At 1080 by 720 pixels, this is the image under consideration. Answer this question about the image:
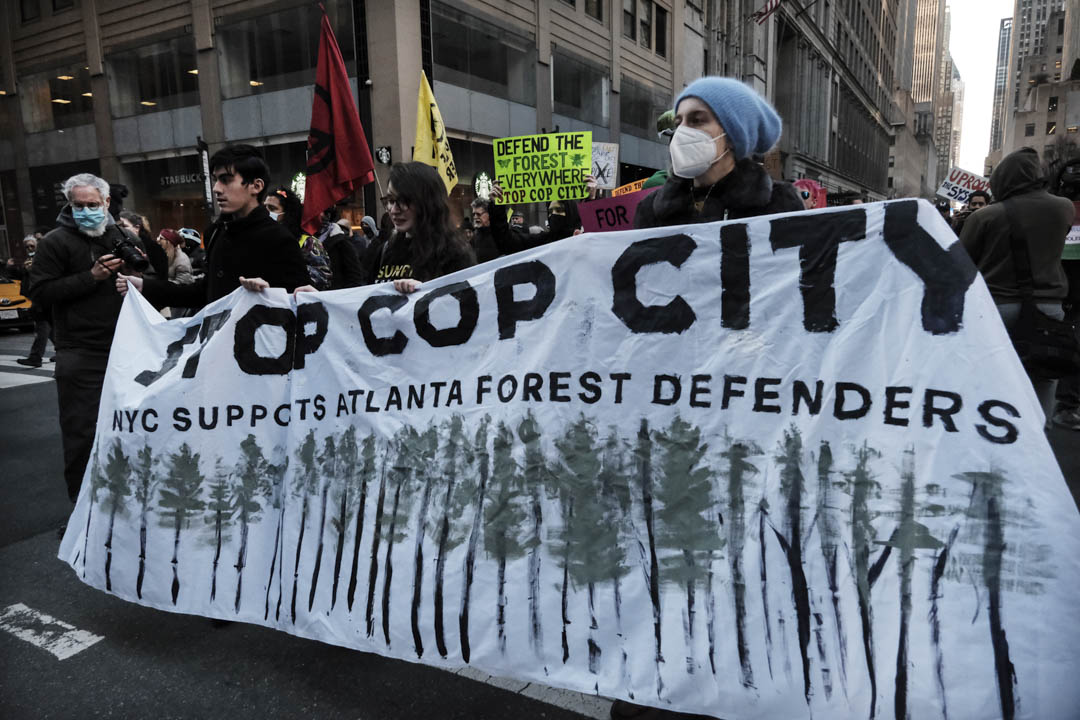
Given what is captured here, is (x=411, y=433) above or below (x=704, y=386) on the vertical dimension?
below

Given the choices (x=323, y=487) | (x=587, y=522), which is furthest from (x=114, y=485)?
(x=587, y=522)

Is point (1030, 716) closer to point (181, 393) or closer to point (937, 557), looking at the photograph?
point (937, 557)

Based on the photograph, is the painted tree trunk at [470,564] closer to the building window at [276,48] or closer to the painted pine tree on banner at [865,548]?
the painted pine tree on banner at [865,548]

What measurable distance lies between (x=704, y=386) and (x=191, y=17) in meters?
22.4

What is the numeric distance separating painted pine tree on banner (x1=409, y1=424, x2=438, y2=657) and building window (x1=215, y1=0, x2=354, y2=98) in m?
16.7

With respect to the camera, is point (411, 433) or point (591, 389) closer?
point (591, 389)

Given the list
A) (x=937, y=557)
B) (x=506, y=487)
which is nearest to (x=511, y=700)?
(x=506, y=487)

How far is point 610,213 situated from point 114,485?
414cm

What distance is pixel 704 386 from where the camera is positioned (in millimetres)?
2102

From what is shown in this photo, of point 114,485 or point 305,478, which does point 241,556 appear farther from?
point 114,485

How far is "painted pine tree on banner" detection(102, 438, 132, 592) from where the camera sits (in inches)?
115

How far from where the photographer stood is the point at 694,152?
8.04 ft

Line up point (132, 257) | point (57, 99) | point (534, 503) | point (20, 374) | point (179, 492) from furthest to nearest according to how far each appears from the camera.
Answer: point (57, 99) < point (20, 374) < point (132, 257) < point (179, 492) < point (534, 503)

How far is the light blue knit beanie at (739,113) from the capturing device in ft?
8.04
